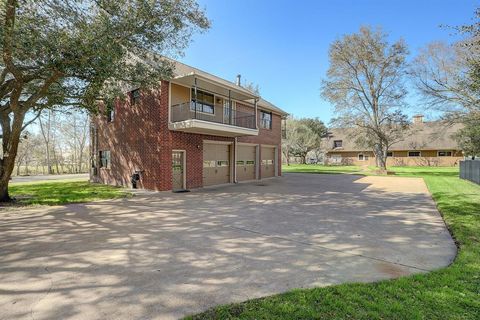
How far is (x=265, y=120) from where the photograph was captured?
2038 cm

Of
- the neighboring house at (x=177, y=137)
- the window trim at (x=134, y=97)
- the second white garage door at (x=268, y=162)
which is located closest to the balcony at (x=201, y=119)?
the neighboring house at (x=177, y=137)

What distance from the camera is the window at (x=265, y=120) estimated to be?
65.7 feet

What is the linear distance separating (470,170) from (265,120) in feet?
45.2

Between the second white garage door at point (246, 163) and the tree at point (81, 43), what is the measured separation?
312 inches

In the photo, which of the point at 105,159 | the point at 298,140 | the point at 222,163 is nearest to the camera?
the point at 222,163

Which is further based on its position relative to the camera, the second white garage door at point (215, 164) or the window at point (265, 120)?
the window at point (265, 120)

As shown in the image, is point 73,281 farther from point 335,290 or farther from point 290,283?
point 335,290

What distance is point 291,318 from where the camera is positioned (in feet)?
9.10

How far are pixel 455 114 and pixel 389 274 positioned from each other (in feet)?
70.3

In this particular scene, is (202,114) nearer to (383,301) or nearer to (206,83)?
(206,83)

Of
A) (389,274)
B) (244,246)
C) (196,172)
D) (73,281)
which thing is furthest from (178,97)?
(389,274)

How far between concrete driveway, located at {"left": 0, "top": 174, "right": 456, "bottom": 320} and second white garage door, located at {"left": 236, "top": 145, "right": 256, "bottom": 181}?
354 inches

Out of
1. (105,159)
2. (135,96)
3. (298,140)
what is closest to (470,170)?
(135,96)

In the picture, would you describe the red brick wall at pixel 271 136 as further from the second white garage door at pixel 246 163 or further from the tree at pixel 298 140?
the tree at pixel 298 140
